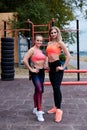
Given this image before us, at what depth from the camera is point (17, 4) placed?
22516 millimetres

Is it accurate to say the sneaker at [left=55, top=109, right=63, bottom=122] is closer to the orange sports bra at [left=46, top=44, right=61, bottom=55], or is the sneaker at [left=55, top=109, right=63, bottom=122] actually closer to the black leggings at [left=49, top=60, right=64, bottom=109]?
the black leggings at [left=49, top=60, right=64, bottom=109]

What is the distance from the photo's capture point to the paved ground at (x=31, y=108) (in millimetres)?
5719

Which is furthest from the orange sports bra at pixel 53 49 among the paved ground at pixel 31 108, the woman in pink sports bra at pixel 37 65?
the paved ground at pixel 31 108

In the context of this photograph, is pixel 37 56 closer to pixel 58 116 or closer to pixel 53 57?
pixel 53 57

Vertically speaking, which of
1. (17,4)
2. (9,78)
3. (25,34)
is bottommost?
(9,78)

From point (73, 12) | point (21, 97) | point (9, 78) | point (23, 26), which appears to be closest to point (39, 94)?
point (21, 97)

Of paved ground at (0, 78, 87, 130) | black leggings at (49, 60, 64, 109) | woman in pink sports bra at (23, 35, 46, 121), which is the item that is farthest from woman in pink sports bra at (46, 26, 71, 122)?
paved ground at (0, 78, 87, 130)

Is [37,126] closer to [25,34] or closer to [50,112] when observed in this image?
[50,112]

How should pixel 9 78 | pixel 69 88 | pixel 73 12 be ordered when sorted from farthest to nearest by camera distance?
pixel 73 12 < pixel 9 78 < pixel 69 88

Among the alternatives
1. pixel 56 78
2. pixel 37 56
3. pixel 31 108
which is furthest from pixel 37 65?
pixel 31 108

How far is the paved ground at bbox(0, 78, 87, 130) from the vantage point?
572 centimetres

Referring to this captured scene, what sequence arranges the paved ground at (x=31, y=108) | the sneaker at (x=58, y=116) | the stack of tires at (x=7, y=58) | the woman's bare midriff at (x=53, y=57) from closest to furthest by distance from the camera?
the paved ground at (x=31, y=108) < the sneaker at (x=58, y=116) < the woman's bare midriff at (x=53, y=57) < the stack of tires at (x=7, y=58)

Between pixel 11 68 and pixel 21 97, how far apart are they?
411 centimetres

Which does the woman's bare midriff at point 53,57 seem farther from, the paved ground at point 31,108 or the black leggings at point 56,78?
the paved ground at point 31,108
